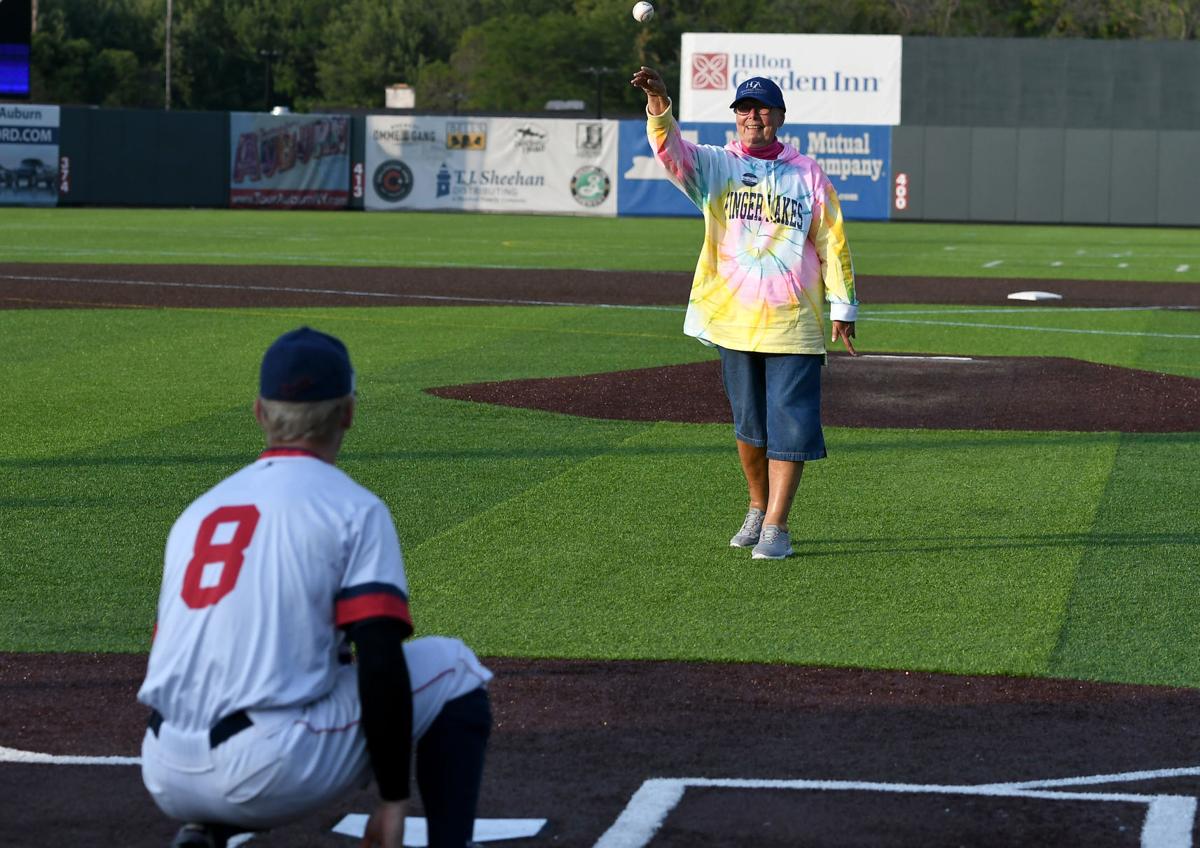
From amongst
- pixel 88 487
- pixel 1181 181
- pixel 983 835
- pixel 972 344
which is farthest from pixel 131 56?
pixel 983 835

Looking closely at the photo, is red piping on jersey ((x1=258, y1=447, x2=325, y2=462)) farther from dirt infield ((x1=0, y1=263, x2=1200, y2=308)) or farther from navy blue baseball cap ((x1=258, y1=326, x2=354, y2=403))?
dirt infield ((x1=0, y1=263, x2=1200, y2=308))

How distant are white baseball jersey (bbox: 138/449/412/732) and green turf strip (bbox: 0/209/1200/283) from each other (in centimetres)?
2396

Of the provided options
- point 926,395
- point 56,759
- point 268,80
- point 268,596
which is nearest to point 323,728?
point 268,596

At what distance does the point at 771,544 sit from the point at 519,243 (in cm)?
2770

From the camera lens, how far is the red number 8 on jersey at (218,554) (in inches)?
131

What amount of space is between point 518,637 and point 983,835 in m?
2.29

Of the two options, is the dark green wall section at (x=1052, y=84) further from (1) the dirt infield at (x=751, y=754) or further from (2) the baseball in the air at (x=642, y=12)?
(1) the dirt infield at (x=751, y=754)

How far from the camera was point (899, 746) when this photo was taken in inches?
201

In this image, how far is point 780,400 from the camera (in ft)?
25.0

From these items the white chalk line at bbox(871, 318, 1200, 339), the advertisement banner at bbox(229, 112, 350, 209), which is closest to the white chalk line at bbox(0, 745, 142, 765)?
the white chalk line at bbox(871, 318, 1200, 339)

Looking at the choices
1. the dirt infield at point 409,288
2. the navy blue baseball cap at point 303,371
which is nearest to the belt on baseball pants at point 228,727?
the navy blue baseball cap at point 303,371

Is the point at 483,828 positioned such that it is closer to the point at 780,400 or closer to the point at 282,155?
the point at 780,400

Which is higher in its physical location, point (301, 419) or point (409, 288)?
point (409, 288)

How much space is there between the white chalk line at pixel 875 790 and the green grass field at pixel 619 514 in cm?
125
